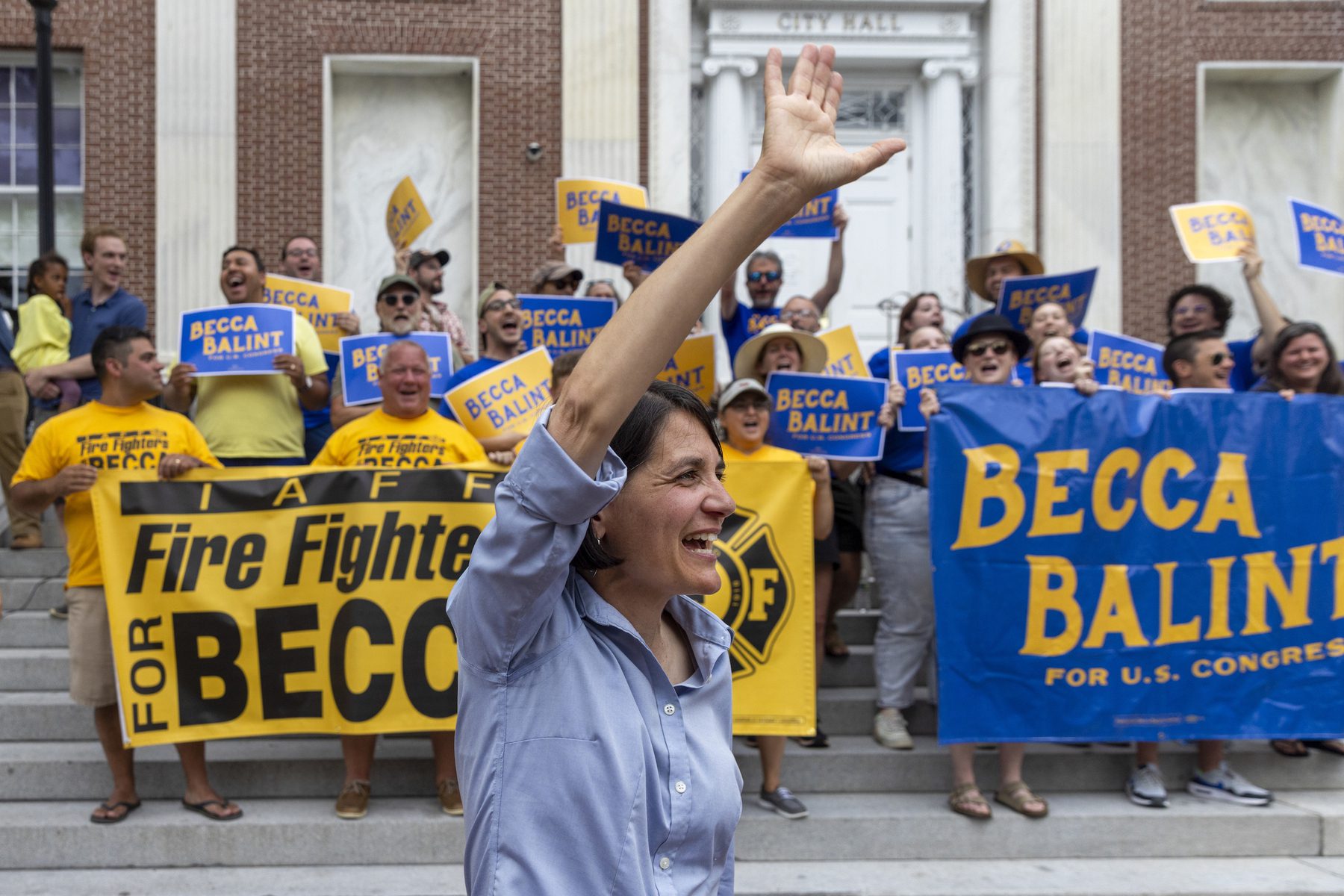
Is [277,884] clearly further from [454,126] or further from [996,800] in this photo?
[454,126]

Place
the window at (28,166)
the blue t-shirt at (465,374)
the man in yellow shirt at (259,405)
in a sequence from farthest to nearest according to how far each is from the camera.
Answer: the window at (28,166), the blue t-shirt at (465,374), the man in yellow shirt at (259,405)

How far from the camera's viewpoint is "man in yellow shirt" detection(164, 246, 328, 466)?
7211 millimetres

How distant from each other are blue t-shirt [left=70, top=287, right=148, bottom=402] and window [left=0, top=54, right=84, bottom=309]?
6.13 m

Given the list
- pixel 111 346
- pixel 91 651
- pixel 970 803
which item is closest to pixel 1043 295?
pixel 970 803

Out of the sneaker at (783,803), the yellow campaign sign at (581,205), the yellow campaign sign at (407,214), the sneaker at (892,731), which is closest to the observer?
the sneaker at (783,803)

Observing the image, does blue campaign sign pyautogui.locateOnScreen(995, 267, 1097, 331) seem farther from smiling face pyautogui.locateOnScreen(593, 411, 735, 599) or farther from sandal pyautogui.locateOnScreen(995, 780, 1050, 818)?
smiling face pyautogui.locateOnScreen(593, 411, 735, 599)

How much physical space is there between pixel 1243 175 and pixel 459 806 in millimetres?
13139

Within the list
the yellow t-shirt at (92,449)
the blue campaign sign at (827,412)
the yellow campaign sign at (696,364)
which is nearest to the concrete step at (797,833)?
the yellow t-shirt at (92,449)

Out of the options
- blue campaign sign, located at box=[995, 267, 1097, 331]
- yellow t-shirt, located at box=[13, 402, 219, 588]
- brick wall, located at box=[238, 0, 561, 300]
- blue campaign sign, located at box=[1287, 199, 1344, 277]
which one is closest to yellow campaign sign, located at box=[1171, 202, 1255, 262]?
blue campaign sign, located at box=[1287, 199, 1344, 277]

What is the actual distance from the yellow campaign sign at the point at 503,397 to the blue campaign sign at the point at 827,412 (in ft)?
4.05

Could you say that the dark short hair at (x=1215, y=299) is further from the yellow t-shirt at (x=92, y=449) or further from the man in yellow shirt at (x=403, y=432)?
the yellow t-shirt at (x=92, y=449)

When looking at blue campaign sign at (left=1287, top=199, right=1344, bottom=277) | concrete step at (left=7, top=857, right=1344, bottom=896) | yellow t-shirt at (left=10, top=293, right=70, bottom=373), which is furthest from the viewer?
yellow t-shirt at (left=10, top=293, right=70, bottom=373)

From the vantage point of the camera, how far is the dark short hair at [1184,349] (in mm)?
7148

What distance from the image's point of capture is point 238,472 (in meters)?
6.25
